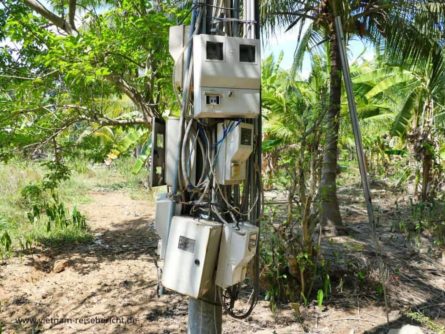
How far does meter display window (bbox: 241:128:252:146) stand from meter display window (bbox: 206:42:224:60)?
1.44ft

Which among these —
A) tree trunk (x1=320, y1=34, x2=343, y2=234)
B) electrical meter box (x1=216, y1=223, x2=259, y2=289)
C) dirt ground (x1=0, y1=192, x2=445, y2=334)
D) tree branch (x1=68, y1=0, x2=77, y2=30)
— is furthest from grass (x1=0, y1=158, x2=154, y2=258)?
electrical meter box (x1=216, y1=223, x2=259, y2=289)

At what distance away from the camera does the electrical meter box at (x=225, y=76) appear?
243 cm

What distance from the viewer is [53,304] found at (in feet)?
17.4

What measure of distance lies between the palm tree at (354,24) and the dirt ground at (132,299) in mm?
1234

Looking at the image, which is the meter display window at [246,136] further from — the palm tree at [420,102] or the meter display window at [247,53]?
the palm tree at [420,102]

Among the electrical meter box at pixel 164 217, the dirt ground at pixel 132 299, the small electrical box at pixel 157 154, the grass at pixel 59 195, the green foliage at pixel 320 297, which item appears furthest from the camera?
the grass at pixel 59 195

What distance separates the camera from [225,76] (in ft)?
7.97

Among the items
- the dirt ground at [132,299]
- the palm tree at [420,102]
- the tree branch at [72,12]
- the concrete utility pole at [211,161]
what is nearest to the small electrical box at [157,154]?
the concrete utility pole at [211,161]

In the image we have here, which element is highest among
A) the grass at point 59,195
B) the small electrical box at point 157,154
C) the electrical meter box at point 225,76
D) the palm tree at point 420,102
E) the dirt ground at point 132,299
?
the palm tree at point 420,102

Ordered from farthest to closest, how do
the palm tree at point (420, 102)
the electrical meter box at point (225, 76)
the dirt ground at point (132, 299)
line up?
the palm tree at point (420, 102)
the dirt ground at point (132, 299)
the electrical meter box at point (225, 76)

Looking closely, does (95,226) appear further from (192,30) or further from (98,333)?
(192,30)

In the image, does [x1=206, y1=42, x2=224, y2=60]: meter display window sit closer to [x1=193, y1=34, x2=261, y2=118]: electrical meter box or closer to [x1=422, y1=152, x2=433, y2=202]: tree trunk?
[x1=193, y1=34, x2=261, y2=118]: electrical meter box

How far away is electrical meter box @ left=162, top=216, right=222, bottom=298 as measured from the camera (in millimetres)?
2475

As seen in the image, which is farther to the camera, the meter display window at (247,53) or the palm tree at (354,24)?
the palm tree at (354,24)
